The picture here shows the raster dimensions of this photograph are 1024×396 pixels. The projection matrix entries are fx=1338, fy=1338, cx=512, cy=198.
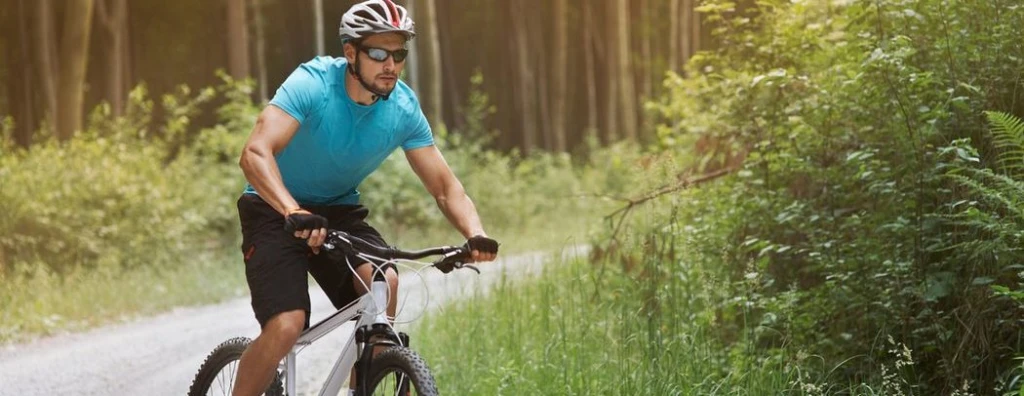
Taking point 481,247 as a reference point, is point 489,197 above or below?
below

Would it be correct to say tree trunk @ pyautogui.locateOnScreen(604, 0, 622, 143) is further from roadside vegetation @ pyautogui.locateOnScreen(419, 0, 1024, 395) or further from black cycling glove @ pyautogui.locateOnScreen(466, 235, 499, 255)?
black cycling glove @ pyautogui.locateOnScreen(466, 235, 499, 255)

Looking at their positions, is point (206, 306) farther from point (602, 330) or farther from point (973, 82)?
point (973, 82)

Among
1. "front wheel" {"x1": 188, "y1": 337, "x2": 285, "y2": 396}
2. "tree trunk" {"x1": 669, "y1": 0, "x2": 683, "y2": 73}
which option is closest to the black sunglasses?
"front wheel" {"x1": 188, "y1": 337, "x2": 285, "y2": 396}

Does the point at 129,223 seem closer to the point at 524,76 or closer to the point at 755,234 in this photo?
the point at 755,234

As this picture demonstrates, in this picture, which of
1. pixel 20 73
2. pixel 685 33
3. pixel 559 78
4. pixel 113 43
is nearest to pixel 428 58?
pixel 113 43

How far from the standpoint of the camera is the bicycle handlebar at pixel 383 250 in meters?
4.52

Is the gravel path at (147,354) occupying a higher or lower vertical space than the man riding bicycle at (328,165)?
lower

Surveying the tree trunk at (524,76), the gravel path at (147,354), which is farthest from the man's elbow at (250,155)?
the tree trunk at (524,76)

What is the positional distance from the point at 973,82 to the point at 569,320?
3.01m

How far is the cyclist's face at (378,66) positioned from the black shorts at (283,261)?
22.9 inches

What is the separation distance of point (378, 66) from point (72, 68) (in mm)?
16423

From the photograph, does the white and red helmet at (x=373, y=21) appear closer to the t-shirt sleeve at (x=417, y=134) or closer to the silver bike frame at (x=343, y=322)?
the t-shirt sleeve at (x=417, y=134)

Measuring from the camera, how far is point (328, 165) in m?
4.94

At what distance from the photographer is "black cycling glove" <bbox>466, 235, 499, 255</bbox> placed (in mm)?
4586
